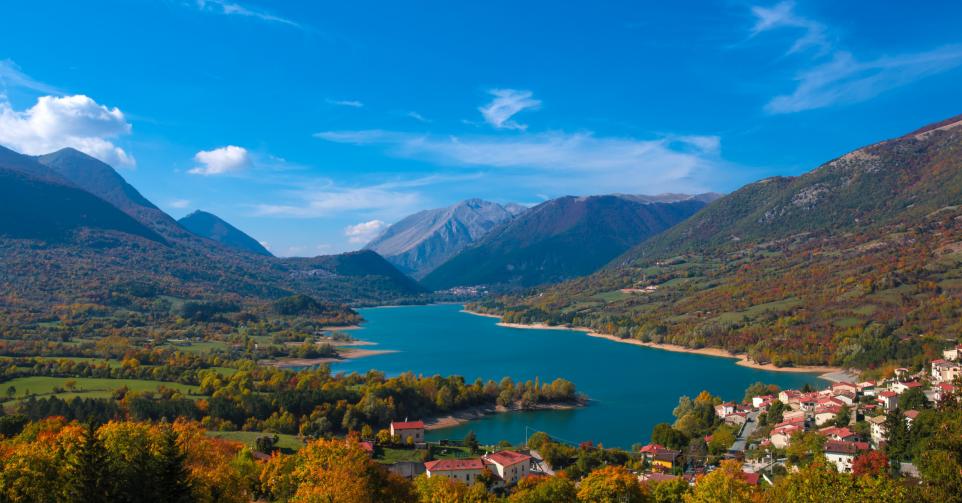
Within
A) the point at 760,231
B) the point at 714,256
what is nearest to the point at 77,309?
the point at 714,256

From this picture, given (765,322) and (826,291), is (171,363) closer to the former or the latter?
(765,322)

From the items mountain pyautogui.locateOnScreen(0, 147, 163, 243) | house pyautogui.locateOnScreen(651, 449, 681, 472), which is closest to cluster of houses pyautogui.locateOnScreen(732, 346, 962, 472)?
house pyautogui.locateOnScreen(651, 449, 681, 472)

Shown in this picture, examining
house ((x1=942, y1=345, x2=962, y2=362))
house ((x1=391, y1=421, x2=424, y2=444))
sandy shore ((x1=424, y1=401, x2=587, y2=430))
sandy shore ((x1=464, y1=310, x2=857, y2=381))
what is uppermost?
house ((x1=942, y1=345, x2=962, y2=362))

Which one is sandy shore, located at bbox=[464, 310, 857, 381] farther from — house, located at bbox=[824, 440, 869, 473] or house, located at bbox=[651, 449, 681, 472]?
house, located at bbox=[651, 449, 681, 472]

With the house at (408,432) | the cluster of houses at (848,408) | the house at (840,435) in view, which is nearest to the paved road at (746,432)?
the cluster of houses at (848,408)

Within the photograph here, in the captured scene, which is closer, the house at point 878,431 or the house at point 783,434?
the house at point 878,431

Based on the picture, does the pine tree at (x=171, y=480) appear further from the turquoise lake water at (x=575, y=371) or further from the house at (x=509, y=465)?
the turquoise lake water at (x=575, y=371)
